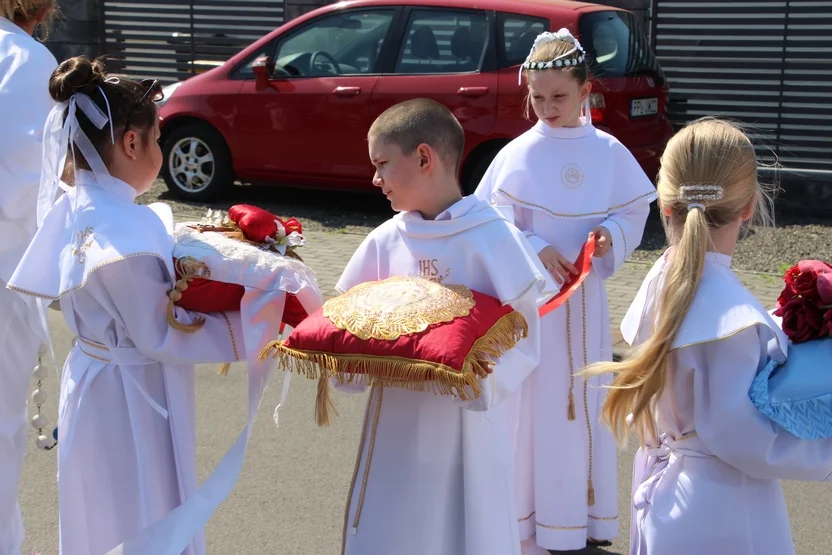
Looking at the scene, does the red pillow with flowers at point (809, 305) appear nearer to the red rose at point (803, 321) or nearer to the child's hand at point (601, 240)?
the red rose at point (803, 321)

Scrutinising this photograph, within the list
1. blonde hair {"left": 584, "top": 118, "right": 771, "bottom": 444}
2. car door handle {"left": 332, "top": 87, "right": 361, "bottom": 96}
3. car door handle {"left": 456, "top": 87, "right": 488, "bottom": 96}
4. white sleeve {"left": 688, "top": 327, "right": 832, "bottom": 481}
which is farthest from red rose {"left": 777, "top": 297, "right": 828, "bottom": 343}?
car door handle {"left": 332, "top": 87, "right": 361, "bottom": 96}

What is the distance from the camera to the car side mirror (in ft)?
32.9

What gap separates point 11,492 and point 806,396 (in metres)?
2.61

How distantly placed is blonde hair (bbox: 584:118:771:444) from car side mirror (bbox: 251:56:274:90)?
777 cm

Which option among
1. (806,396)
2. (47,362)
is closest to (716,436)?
(806,396)

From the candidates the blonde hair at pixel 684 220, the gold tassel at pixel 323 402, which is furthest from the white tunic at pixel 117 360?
the blonde hair at pixel 684 220

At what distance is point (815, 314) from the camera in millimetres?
2533

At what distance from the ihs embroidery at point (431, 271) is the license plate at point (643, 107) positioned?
6.63 m

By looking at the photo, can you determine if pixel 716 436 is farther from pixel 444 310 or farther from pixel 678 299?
pixel 444 310

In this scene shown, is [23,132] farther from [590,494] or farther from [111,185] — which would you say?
[590,494]

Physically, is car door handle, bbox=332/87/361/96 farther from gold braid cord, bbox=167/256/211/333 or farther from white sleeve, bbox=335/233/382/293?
gold braid cord, bbox=167/256/211/333

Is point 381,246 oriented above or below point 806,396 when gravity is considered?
above

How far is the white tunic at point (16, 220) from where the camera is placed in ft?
11.9

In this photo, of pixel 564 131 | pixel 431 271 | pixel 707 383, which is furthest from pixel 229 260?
pixel 564 131
